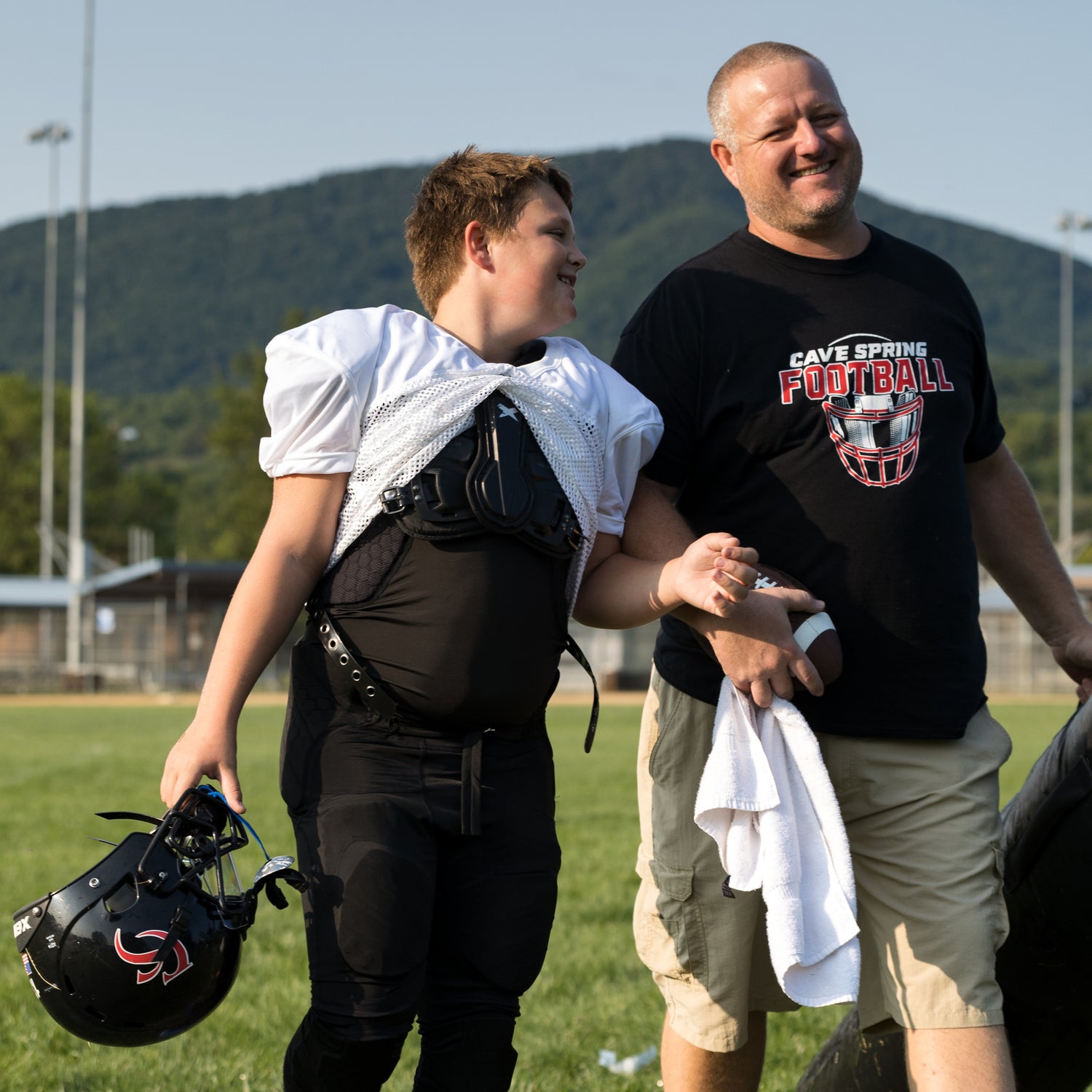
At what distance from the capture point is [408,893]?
8.71 ft

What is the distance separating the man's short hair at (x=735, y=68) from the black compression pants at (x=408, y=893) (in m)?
1.48

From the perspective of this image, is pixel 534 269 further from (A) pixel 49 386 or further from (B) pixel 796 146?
(A) pixel 49 386

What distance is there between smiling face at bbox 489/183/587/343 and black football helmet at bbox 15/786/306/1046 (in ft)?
Result: 3.68

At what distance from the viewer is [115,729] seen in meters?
20.2

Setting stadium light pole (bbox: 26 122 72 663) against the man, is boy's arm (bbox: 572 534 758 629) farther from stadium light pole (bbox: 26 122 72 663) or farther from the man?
stadium light pole (bbox: 26 122 72 663)

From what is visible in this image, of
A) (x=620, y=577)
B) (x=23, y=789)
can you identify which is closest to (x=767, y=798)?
(x=620, y=577)

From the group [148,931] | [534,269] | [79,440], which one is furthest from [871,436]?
[79,440]

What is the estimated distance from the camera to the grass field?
4.07 m

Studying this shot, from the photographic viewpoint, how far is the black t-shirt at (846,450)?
3.12 meters

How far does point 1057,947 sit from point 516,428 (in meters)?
1.60

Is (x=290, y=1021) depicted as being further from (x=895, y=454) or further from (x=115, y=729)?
(x=115, y=729)

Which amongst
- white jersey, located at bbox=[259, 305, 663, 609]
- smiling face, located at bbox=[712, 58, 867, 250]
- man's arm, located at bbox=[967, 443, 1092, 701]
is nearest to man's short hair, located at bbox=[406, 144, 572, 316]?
white jersey, located at bbox=[259, 305, 663, 609]

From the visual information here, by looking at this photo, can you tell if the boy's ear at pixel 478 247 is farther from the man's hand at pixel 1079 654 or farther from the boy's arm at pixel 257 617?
the man's hand at pixel 1079 654

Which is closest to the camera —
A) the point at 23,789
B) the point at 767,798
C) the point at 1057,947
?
the point at 767,798
